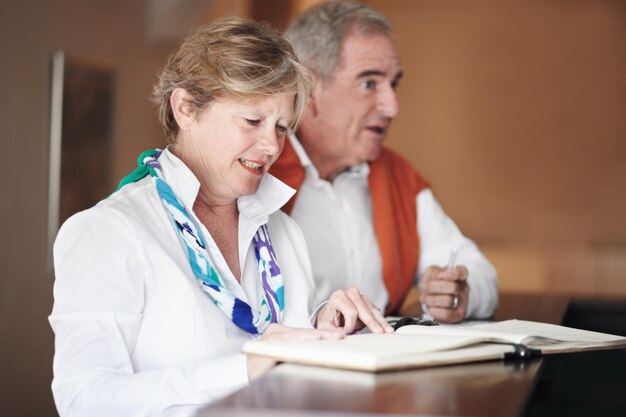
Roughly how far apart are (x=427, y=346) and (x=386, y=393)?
0.25m

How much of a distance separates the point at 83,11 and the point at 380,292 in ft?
5.59

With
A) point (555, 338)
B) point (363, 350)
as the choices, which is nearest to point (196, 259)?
point (363, 350)

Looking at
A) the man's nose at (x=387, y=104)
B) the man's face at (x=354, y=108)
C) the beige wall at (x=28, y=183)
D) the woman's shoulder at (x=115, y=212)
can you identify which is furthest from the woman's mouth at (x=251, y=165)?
the beige wall at (x=28, y=183)

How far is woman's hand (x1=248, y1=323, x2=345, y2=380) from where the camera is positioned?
147 centimetres

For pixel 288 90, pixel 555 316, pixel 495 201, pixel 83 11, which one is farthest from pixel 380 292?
pixel 495 201

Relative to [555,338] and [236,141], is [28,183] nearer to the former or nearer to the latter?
[236,141]

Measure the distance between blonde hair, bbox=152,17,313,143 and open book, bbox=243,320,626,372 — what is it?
2.03 feet

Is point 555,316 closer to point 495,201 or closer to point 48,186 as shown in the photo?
point 48,186

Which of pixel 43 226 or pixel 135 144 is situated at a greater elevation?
pixel 135 144

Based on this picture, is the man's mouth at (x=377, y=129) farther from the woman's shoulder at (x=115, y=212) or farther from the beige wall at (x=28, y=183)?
the woman's shoulder at (x=115, y=212)

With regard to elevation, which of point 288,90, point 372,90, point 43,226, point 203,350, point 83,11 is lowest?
point 203,350

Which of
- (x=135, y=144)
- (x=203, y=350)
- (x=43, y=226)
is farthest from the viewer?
(x=135, y=144)

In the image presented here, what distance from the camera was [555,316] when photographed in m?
2.65

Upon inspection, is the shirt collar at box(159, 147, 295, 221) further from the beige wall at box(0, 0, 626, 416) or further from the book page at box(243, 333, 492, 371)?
the beige wall at box(0, 0, 626, 416)
